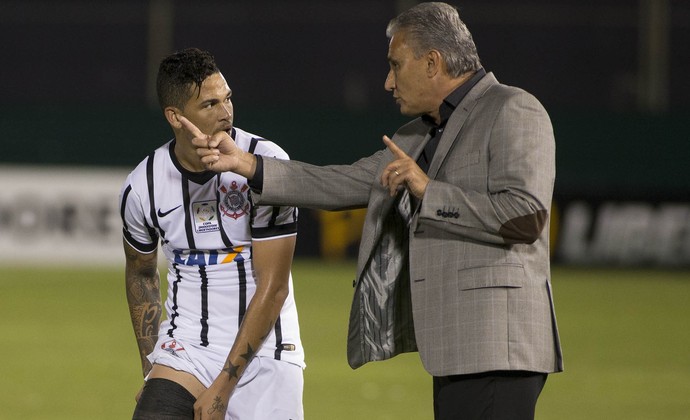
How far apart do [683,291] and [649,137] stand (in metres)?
2.76

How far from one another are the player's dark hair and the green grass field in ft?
11.9

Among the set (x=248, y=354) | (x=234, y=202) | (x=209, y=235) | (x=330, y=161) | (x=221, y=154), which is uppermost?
(x=221, y=154)

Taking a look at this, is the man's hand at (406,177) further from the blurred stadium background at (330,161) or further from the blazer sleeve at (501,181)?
the blurred stadium background at (330,161)

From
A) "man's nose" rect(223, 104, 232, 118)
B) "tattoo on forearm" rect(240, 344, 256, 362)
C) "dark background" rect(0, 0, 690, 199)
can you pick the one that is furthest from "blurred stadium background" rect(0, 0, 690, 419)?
"man's nose" rect(223, 104, 232, 118)

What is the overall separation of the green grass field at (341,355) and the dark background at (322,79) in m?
1.91

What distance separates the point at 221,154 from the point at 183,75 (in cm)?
42

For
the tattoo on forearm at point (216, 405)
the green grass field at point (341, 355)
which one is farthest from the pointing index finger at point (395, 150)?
the green grass field at point (341, 355)

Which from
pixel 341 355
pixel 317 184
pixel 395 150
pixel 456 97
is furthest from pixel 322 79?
pixel 395 150

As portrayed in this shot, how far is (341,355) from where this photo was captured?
10.4 m

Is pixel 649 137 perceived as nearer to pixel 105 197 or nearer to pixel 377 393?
pixel 105 197

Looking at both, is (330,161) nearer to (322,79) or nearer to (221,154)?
(322,79)

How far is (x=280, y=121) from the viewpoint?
682 inches

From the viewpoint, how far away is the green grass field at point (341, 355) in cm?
823

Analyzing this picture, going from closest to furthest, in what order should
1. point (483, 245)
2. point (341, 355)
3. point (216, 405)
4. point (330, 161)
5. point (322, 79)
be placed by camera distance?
point (483, 245) < point (216, 405) < point (341, 355) < point (330, 161) < point (322, 79)
